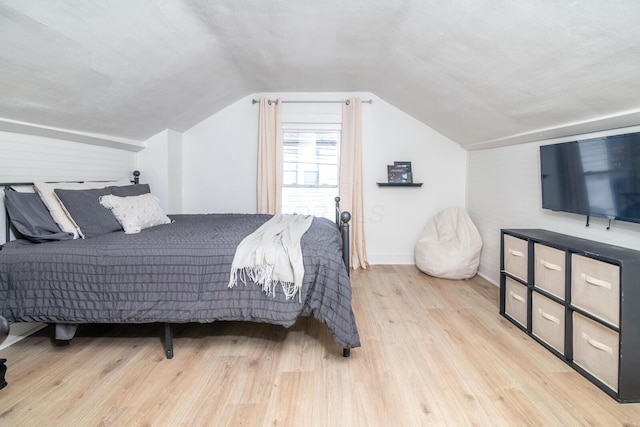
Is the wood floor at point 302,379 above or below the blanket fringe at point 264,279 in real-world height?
below

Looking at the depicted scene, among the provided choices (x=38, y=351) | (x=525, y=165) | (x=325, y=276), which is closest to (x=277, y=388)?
(x=325, y=276)

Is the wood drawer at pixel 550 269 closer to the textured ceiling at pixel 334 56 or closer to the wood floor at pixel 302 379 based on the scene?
the wood floor at pixel 302 379

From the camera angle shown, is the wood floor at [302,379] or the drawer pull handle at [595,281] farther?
the drawer pull handle at [595,281]

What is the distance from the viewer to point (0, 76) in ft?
5.87

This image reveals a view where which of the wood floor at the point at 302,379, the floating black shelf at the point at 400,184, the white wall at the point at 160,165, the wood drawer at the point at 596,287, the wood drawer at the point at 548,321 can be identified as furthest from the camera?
the floating black shelf at the point at 400,184

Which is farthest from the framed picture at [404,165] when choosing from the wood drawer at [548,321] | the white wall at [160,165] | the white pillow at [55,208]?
the white pillow at [55,208]

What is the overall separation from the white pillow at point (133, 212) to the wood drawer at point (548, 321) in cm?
292

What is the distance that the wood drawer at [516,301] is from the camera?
2.36m

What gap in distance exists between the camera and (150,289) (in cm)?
193

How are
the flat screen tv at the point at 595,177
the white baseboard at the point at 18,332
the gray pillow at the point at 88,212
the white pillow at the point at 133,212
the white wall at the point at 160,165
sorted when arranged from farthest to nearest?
the white wall at the point at 160,165
the white pillow at the point at 133,212
the gray pillow at the point at 88,212
the white baseboard at the point at 18,332
the flat screen tv at the point at 595,177

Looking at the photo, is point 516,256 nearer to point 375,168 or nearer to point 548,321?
point 548,321

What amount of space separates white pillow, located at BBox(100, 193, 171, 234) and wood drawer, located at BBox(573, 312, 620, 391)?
9.78ft

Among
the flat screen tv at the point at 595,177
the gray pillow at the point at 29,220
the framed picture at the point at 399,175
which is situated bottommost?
the gray pillow at the point at 29,220

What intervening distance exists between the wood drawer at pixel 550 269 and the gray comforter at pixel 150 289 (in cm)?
130
